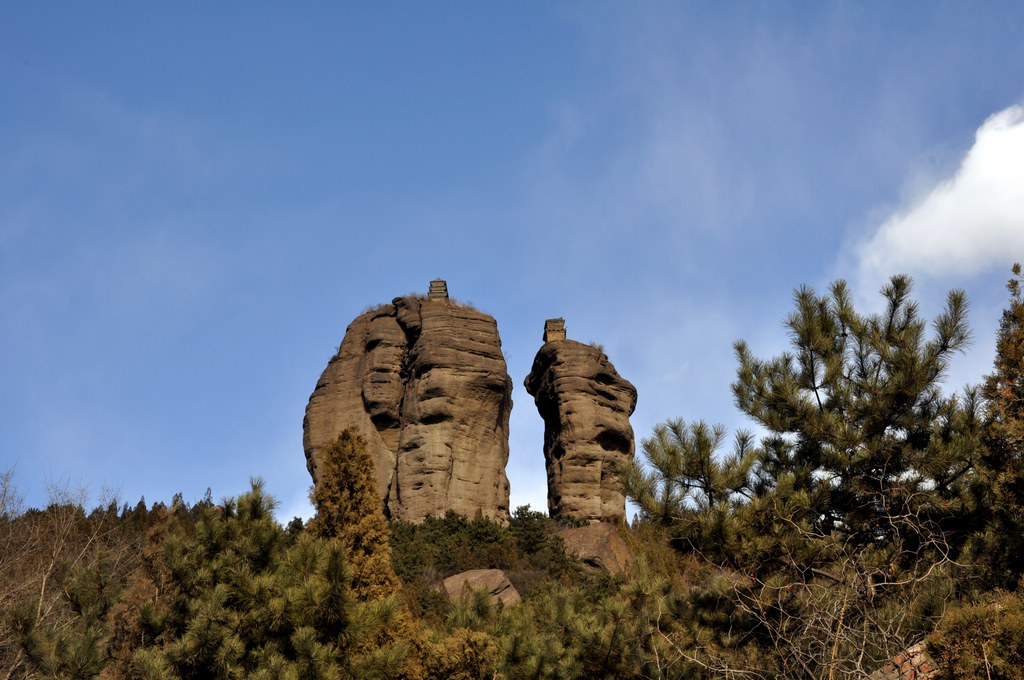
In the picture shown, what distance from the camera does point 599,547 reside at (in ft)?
99.8

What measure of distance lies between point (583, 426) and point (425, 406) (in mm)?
6675

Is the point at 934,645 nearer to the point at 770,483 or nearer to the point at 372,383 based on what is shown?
Answer: the point at 770,483

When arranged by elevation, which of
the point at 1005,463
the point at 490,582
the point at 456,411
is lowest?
the point at 1005,463

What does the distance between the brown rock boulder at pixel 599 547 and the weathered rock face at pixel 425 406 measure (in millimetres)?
3717

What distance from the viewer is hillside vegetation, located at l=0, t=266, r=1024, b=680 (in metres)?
10.3

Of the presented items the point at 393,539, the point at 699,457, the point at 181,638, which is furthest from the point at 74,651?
the point at 393,539

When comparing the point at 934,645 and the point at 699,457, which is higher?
the point at 699,457

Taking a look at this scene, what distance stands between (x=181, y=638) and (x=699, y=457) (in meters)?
6.73

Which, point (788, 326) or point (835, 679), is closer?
point (835, 679)

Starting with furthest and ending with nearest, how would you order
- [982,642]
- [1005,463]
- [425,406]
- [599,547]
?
[425,406] < [599,547] < [1005,463] < [982,642]

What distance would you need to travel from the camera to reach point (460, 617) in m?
11.9

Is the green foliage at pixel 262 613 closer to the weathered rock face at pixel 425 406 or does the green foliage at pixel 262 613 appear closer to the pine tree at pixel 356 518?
the pine tree at pixel 356 518

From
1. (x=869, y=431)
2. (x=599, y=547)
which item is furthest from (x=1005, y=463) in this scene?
(x=599, y=547)

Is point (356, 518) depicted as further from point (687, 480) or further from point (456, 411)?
point (456, 411)
